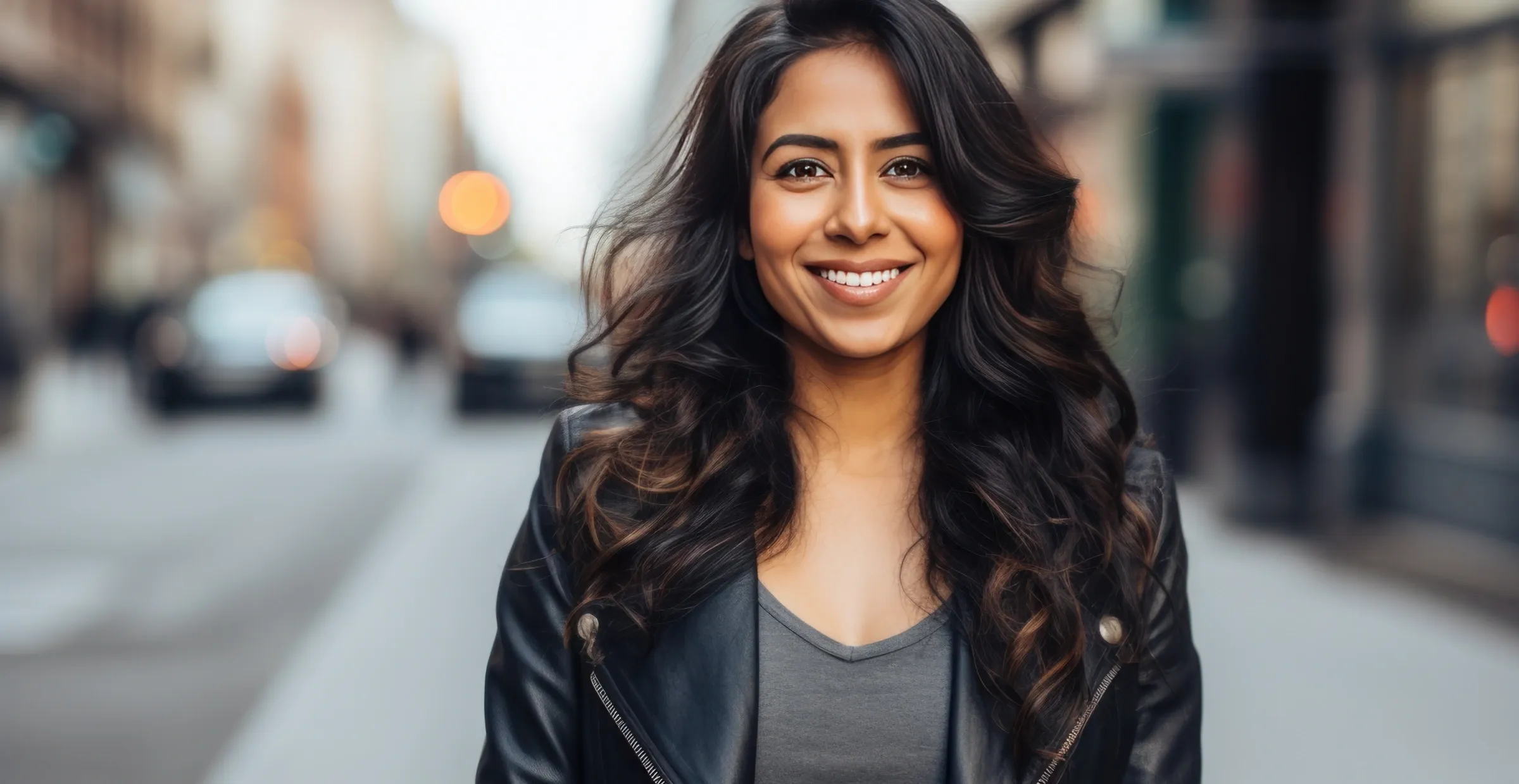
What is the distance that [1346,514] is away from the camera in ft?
34.3

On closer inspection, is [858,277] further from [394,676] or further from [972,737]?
[394,676]

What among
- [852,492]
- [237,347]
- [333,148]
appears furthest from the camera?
[333,148]

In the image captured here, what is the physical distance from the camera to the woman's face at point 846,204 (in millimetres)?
2080

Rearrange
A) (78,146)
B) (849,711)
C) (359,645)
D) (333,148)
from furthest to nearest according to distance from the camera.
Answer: (333,148)
(78,146)
(359,645)
(849,711)

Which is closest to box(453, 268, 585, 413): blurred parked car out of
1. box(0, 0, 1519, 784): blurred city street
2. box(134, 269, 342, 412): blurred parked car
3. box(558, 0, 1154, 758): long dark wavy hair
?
box(0, 0, 1519, 784): blurred city street

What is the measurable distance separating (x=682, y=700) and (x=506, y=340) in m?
18.4

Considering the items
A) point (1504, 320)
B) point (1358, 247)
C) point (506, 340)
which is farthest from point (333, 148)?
point (1504, 320)

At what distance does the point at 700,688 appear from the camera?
2.03m

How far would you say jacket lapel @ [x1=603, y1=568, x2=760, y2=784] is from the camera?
200 centimetres

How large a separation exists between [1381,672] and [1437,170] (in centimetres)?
469

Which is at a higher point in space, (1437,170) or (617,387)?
(1437,170)

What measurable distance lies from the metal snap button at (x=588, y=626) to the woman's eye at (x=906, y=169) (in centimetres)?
69

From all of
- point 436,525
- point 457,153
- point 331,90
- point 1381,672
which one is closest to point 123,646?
point 436,525

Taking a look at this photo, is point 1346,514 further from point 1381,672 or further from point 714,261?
point 714,261
